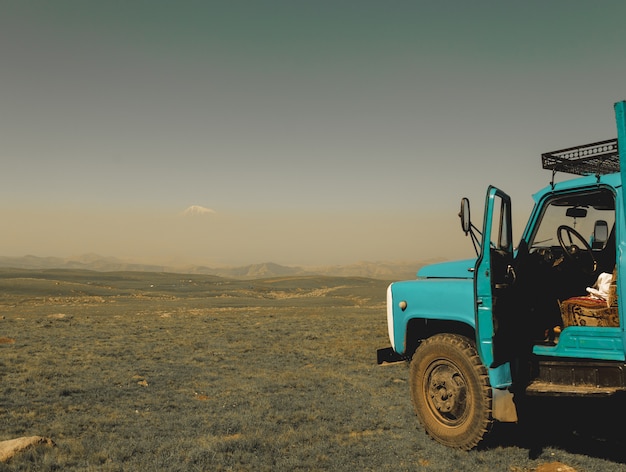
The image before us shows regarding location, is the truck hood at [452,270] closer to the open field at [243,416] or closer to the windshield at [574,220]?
the windshield at [574,220]

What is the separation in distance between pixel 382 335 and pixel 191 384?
989cm

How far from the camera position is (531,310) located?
5.91 meters

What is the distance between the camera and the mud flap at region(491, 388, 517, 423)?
566 centimetres

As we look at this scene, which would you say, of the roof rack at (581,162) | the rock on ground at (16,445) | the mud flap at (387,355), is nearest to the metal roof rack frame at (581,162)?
the roof rack at (581,162)

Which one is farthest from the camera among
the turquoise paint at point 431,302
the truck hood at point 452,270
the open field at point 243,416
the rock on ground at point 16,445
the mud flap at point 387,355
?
the mud flap at point 387,355

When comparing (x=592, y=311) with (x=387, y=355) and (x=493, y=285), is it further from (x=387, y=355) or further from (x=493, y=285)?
(x=387, y=355)

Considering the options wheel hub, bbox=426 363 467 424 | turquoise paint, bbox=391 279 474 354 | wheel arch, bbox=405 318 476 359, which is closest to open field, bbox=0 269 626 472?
wheel hub, bbox=426 363 467 424

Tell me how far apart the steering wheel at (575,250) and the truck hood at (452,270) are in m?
1.17

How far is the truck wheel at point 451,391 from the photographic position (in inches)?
228

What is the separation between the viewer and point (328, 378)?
36.9ft

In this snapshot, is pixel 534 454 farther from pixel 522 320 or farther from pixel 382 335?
pixel 382 335

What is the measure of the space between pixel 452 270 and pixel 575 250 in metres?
1.62

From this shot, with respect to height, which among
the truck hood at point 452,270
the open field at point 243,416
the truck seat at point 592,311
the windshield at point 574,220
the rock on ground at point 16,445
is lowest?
the open field at point 243,416

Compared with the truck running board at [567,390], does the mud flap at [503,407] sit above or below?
below
